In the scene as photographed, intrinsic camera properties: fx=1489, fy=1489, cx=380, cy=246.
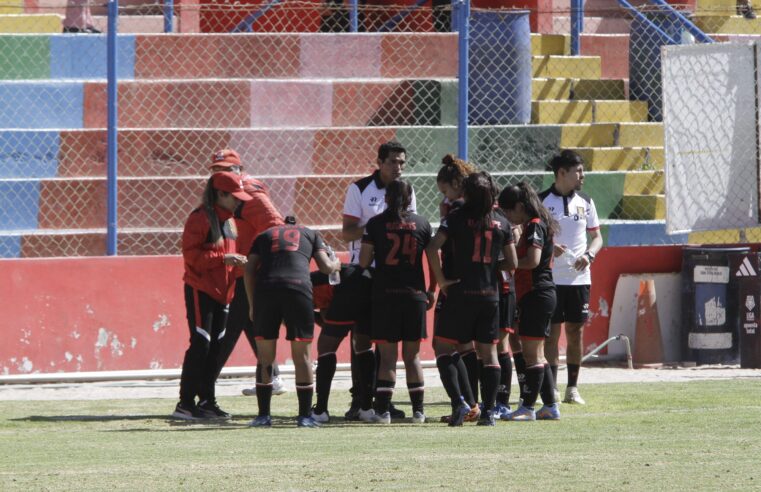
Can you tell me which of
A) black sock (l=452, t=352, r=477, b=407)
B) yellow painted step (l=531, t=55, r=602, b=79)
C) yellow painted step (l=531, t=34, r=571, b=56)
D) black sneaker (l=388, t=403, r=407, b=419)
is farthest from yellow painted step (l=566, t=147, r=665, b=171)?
black sock (l=452, t=352, r=477, b=407)

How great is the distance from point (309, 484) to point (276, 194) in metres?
Answer: 8.31

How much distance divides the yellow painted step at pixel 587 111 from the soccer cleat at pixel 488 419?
803 cm

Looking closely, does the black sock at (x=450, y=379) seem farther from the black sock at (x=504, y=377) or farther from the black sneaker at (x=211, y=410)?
the black sneaker at (x=211, y=410)

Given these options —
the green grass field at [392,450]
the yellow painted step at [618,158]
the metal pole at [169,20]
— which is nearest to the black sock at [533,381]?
the green grass field at [392,450]

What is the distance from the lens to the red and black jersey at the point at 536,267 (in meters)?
10.6

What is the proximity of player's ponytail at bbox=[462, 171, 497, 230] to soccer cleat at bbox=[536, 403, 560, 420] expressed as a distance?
1.50 metres

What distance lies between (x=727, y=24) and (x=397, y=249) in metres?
11.6

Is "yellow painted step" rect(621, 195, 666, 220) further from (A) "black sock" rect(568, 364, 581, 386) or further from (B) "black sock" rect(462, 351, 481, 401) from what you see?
(B) "black sock" rect(462, 351, 481, 401)

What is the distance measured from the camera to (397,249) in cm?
1038

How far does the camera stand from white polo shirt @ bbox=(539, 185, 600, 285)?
462 inches

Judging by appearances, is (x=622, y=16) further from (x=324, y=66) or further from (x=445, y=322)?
(x=445, y=322)

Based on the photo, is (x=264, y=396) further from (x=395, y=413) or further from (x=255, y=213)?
(x=255, y=213)

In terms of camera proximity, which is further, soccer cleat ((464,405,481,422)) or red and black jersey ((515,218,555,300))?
red and black jersey ((515,218,555,300))

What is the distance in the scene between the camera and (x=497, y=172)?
54.6 ft
